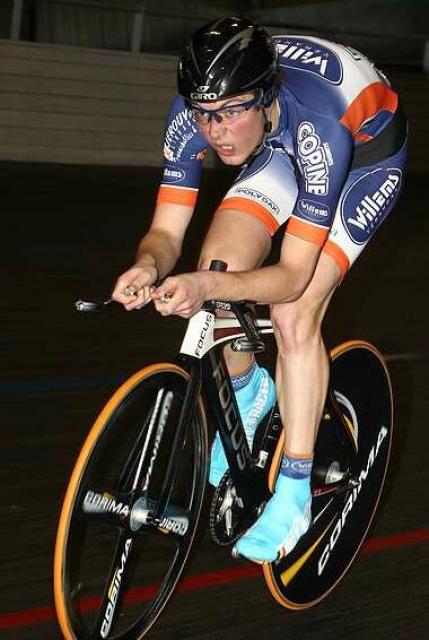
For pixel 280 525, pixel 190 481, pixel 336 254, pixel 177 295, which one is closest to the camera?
pixel 177 295

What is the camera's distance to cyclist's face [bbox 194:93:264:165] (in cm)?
300

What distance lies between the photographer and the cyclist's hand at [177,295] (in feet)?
8.71

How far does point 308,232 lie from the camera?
3.14 m

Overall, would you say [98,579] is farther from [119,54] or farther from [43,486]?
[119,54]

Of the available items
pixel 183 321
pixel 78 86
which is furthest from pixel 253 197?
pixel 78 86

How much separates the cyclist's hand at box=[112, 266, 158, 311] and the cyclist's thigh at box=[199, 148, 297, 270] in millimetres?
411

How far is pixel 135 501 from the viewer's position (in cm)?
289

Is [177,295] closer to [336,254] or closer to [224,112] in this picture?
[224,112]

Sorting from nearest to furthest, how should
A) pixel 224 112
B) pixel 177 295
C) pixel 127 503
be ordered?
pixel 177 295
pixel 127 503
pixel 224 112

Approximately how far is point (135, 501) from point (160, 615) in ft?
1.56

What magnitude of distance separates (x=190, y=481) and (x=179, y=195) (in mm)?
779

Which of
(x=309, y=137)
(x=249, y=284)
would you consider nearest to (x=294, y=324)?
(x=249, y=284)

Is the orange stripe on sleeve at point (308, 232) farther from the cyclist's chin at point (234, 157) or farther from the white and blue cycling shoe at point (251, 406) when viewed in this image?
the white and blue cycling shoe at point (251, 406)

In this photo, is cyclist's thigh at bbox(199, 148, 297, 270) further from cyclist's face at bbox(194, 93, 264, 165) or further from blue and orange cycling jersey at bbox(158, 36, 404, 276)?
cyclist's face at bbox(194, 93, 264, 165)
